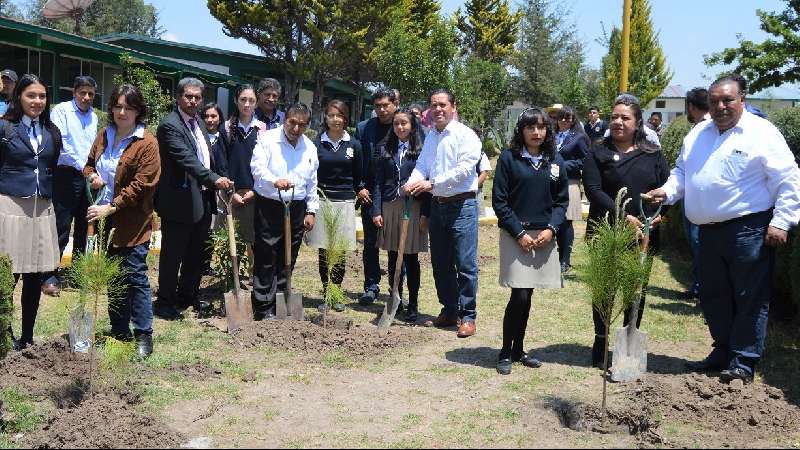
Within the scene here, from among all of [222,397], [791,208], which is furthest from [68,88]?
[791,208]

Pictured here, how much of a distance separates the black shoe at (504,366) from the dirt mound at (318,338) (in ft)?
3.38

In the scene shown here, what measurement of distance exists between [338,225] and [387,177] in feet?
2.21

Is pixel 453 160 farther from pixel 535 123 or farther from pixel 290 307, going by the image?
pixel 290 307

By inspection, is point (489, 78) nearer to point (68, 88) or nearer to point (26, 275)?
point (68, 88)

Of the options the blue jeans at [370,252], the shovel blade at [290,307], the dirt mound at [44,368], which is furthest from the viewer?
the blue jeans at [370,252]

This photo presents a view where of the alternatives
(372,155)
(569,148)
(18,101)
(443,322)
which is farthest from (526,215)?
(569,148)

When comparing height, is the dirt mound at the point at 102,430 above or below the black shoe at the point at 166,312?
below

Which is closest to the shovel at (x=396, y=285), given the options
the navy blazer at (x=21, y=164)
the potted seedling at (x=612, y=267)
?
the potted seedling at (x=612, y=267)

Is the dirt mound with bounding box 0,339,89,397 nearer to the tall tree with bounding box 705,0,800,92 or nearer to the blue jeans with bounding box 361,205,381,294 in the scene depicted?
the blue jeans with bounding box 361,205,381,294

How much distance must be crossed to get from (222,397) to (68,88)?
2067cm

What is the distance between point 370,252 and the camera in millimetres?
8008

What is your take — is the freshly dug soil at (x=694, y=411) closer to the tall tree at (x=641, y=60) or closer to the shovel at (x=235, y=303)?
the shovel at (x=235, y=303)

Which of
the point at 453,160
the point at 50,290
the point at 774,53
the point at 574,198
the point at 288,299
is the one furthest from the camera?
the point at 774,53

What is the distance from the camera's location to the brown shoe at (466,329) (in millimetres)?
6676
